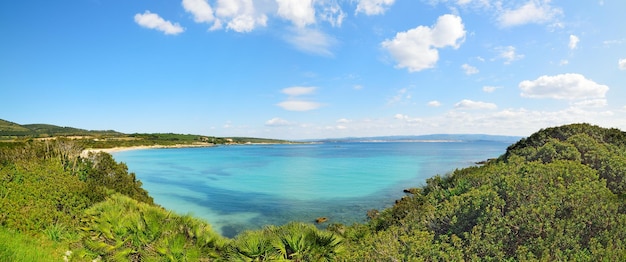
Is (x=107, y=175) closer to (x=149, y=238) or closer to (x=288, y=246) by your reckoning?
(x=149, y=238)

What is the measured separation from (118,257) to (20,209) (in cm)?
435

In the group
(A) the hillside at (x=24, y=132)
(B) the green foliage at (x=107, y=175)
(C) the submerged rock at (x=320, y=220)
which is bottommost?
(C) the submerged rock at (x=320, y=220)

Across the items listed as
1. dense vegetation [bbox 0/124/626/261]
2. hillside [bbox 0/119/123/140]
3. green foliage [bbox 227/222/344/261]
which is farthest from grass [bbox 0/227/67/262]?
hillside [bbox 0/119/123/140]

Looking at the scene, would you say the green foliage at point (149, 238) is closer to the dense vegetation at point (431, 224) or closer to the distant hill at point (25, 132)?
the dense vegetation at point (431, 224)

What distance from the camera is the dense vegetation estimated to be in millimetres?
5195

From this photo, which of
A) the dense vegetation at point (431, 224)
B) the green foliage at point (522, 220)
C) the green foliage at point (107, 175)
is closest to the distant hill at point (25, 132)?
the green foliage at point (107, 175)

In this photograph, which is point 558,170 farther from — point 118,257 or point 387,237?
point 118,257

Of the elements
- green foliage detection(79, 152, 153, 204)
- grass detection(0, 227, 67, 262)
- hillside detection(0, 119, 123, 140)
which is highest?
hillside detection(0, 119, 123, 140)

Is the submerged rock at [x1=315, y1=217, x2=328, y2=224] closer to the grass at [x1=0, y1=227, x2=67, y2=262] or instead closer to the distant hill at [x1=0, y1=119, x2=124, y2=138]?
the grass at [x1=0, y1=227, x2=67, y2=262]

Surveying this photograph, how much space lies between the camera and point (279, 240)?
265 inches

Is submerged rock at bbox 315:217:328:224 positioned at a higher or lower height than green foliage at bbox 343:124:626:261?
lower

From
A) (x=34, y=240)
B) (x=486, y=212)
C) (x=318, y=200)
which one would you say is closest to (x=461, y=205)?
(x=486, y=212)

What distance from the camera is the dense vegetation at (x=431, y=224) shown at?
520cm

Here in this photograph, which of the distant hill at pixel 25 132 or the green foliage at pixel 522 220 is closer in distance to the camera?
the green foliage at pixel 522 220
